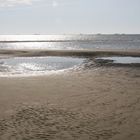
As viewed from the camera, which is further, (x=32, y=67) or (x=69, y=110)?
(x=32, y=67)

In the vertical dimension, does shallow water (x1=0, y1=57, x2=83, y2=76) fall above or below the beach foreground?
above

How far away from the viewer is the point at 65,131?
10.2 metres

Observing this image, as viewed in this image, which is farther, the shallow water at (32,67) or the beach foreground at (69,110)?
the shallow water at (32,67)

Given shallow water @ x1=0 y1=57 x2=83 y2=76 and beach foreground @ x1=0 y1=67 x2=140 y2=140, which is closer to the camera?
beach foreground @ x1=0 y1=67 x2=140 y2=140

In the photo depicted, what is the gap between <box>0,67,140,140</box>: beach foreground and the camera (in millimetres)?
10125

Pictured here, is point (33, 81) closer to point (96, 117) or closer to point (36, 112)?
point (36, 112)

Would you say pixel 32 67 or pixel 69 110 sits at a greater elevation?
pixel 32 67

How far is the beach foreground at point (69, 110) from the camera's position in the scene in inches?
399

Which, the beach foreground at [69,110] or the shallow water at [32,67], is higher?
the shallow water at [32,67]

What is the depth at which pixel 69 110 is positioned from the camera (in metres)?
12.9

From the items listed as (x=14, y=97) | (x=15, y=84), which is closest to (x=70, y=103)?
(x=14, y=97)

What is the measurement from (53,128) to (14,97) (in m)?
5.36

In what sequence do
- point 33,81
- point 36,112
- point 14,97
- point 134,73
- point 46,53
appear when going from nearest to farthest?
1. point 36,112
2. point 14,97
3. point 33,81
4. point 134,73
5. point 46,53

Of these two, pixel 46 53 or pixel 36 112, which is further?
pixel 46 53
